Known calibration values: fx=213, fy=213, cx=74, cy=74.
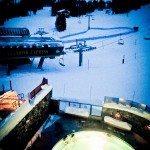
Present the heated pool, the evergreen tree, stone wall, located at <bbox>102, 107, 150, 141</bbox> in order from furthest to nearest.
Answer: the evergreen tree < stone wall, located at <bbox>102, 107, 150, 141</bbox> < the heated pool

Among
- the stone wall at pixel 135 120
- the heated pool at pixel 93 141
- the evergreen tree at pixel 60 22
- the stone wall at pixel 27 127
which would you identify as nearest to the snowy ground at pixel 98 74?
the evergreen tree at pixel 60 22

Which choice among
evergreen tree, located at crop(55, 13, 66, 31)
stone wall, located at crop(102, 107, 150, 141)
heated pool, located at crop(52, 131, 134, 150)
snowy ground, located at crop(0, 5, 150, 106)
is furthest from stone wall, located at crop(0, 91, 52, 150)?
evergreen tree, located at crop(55, 13, 66, 31)

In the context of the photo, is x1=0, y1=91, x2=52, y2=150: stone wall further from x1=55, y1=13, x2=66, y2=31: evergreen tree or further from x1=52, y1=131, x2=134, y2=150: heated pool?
x1=55, y1=13, x2=66, y2=31: evergreen tree

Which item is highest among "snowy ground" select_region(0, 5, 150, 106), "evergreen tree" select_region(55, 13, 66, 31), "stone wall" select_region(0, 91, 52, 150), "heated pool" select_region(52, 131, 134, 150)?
"evergreen tree" select_region(55, 13, 66, 31)

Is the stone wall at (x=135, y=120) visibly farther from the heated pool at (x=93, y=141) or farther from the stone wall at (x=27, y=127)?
the stone wall at (x=27, y=127)

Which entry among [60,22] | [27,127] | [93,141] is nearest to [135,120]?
[93,141]

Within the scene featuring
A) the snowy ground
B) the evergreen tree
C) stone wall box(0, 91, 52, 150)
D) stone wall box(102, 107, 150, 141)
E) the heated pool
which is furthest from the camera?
the evergreen tree

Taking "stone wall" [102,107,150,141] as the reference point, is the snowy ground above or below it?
below

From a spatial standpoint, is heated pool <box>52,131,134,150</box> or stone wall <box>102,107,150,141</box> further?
stone wall <box>102,107,150,141</box>
